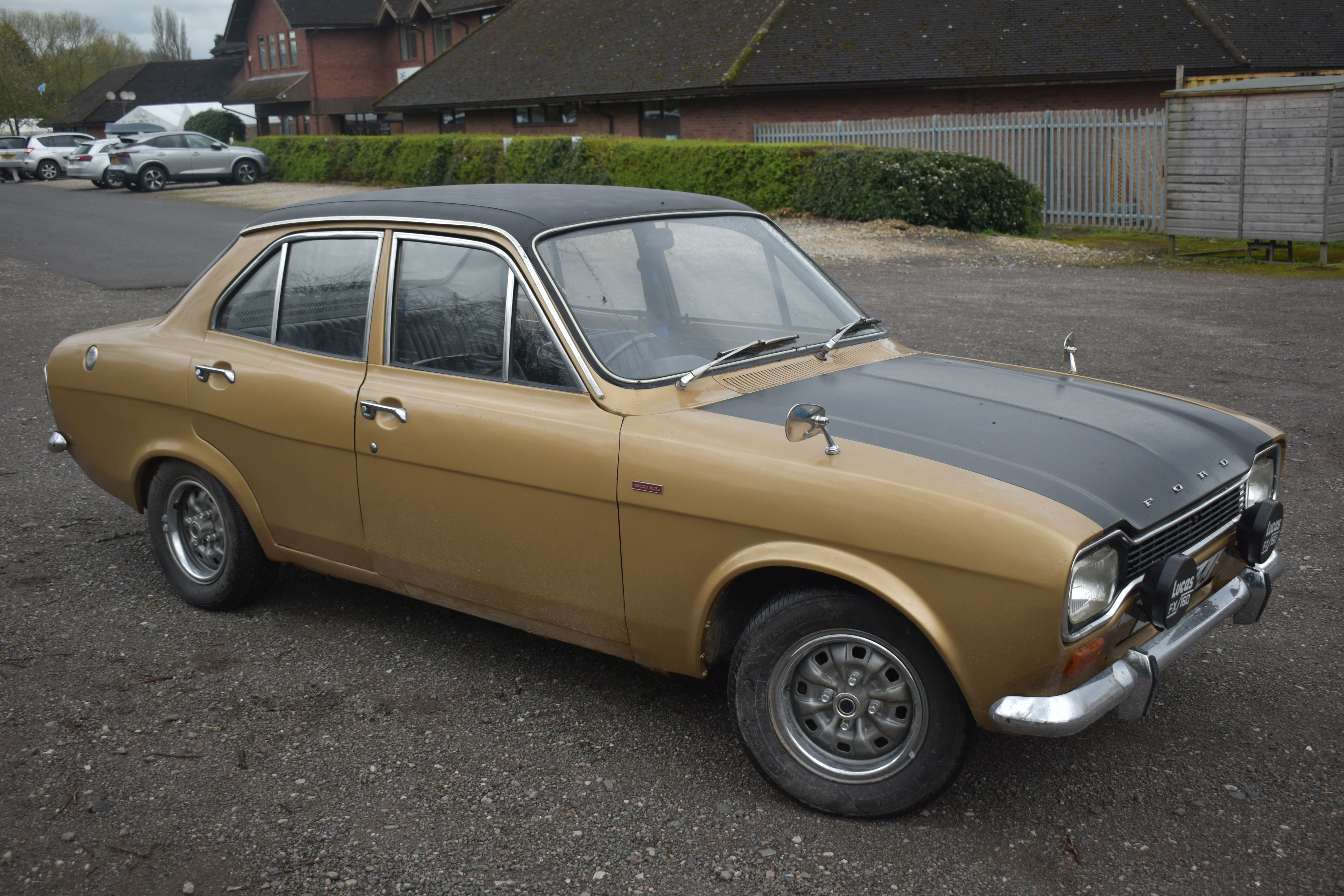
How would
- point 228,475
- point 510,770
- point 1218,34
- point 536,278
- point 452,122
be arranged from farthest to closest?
point 452,122 → point 1218,34 → point 228,475 → point 536,278 → point 510,770

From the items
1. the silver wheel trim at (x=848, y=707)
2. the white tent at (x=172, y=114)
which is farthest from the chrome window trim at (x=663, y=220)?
the white tent at (x=172, y=114)

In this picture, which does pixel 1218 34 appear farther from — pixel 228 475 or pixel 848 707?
pixel 848 707

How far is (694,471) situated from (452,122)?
37656mm

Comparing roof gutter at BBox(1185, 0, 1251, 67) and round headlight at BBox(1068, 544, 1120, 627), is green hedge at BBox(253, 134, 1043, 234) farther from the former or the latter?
round headlight at BBox(1068, 544, 1120, 627)

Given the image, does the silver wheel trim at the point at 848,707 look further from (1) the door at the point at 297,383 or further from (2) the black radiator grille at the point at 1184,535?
(1) the door at the point at 297,383

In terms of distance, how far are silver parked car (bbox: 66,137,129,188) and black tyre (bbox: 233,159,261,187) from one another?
3302 mm

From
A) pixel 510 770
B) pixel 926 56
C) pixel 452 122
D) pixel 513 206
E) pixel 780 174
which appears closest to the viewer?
pixel 510 770

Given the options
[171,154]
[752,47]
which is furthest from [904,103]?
[171,154]

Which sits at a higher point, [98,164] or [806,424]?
[98,164]

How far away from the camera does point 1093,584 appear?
3.02 m

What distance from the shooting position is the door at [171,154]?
3497 centimetres

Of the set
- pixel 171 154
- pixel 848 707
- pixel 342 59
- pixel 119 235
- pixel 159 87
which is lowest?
pixel 848 707

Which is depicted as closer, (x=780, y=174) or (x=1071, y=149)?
(x=1071, y=149)

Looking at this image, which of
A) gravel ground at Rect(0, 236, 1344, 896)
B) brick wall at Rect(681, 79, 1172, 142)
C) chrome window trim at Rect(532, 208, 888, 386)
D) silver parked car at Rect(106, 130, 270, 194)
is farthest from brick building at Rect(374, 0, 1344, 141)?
chrome window trim at Rect(532, 208, 888, 386)
